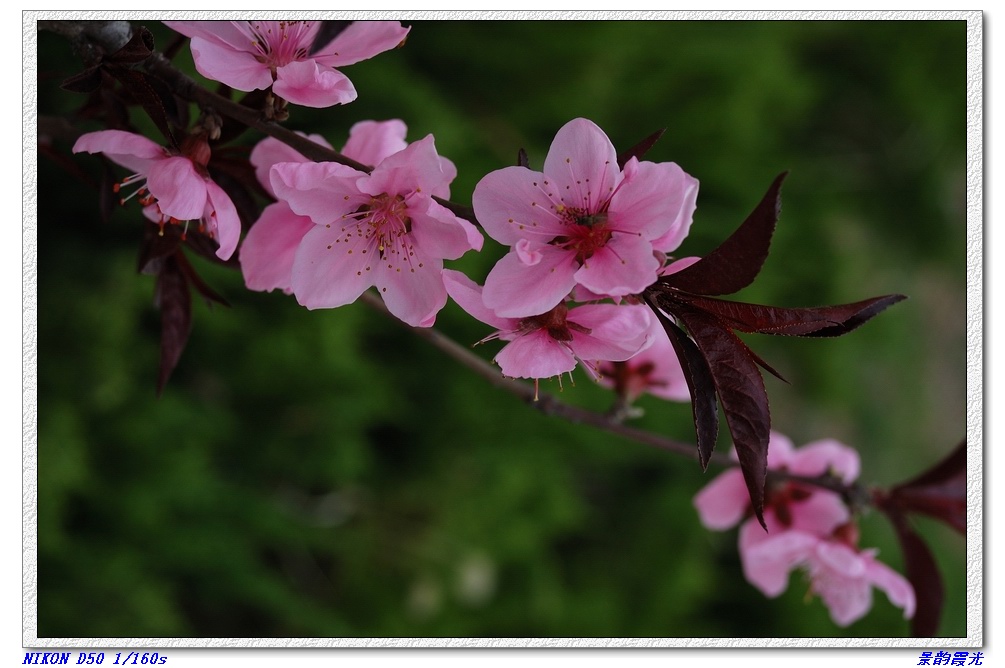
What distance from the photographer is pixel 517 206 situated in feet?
1.24

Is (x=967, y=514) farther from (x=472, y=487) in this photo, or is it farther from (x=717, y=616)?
(x=717, y=616)

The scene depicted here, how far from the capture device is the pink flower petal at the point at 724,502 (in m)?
0.67

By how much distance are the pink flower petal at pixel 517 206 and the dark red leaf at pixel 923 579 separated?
0.40 metres

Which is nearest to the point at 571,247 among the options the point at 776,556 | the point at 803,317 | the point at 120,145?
the point at 803,317

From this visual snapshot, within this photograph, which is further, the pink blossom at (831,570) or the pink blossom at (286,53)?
the pink blossom at (831,570)

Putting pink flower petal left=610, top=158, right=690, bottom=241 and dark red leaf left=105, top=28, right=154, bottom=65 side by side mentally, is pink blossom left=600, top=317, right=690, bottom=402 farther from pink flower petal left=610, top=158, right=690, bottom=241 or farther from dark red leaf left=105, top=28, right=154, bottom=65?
dark red leaf left=105, top=28, right=154, bottom=65

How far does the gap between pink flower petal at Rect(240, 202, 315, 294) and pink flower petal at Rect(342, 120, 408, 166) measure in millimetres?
60

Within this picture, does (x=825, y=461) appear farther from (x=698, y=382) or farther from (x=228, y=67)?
(x=228, y=67)

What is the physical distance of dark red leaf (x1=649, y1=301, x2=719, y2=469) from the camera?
375 mm

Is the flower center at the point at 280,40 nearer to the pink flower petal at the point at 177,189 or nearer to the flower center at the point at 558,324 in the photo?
the pink flower petal at the point at 177,189

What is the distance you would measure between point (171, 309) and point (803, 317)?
0.36 m

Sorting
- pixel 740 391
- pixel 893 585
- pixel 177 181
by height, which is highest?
pixel 177 181

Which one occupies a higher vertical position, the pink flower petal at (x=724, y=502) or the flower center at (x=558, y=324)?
the flower center at (x=558, y=324)

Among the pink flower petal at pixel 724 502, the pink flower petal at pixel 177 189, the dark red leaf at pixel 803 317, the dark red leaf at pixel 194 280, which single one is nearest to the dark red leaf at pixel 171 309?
the dark red leaf at pixel 194 280
